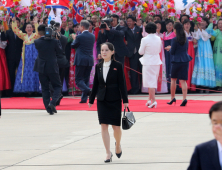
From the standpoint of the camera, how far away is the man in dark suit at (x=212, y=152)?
6.35 ft

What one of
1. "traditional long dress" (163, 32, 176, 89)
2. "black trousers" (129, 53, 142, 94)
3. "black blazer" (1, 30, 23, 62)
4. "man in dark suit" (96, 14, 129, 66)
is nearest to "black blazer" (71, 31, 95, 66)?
"man in dark suit" (96, 14, 129, 66)

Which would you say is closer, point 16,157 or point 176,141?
point 16,157

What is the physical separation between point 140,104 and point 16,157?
5537mm

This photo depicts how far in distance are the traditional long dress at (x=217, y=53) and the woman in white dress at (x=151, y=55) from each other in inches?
143

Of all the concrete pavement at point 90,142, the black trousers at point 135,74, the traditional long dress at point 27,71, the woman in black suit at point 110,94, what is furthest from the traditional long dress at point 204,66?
the woman in black suit at point 110,94

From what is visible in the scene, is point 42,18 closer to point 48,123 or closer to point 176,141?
point 48,123

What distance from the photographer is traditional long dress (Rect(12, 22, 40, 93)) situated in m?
12.2

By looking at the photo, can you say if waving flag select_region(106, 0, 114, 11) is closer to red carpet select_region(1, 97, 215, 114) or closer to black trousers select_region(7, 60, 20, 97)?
red carpet select_region(1, 97, 215, 114)

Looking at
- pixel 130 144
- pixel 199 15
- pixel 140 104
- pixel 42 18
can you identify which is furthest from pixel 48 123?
pixel 199 15

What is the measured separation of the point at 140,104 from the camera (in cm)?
1009

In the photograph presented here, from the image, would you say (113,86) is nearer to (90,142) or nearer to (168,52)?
(90,142)

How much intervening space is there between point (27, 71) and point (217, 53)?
515 centimetres

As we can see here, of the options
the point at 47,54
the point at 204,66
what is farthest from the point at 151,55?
the point at 204,66

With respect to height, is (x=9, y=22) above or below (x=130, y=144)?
above
